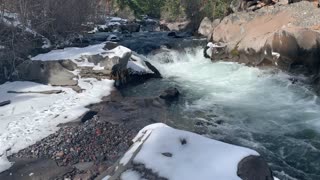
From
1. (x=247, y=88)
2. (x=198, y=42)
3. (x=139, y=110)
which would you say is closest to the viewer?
(x=139, y=110)

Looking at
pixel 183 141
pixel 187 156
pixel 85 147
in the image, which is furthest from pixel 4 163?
pixel 187 156

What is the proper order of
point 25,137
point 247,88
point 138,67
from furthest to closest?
point 138,67 → point 247,88 → point 25,137

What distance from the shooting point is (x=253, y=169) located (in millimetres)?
4004

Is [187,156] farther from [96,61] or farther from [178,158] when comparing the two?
[96,61]

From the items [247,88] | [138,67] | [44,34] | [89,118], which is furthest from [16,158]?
[44,34]

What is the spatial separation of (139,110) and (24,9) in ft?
24.9

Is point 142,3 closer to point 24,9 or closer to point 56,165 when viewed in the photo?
point 24,9

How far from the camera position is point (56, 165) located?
6859mm

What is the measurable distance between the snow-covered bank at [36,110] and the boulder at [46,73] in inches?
14.3

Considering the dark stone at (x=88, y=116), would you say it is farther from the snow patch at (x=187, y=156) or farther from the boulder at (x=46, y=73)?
the snow patch at (x=187, y=156)

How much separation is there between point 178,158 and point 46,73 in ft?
29.8

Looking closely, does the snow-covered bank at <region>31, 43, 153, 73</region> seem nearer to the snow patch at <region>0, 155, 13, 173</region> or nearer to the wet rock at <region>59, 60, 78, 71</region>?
the wet rock at <region>59, 60, 78, 71</region>

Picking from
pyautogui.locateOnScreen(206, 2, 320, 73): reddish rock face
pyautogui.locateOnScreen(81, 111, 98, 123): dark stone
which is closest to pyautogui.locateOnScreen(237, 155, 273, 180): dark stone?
pyautogui.locateOnScreen(81, 111, 98, 123): dark stone

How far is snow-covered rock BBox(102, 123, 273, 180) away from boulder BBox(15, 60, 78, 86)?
794cm
